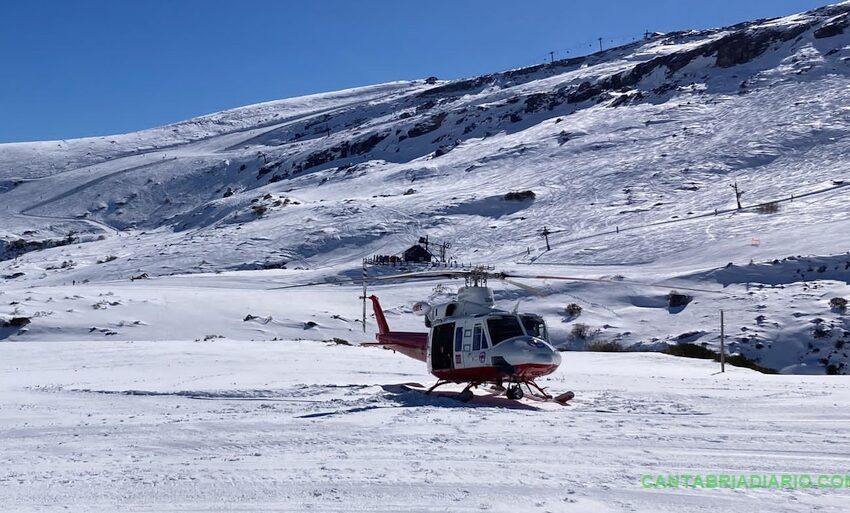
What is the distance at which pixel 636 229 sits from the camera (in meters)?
56.0

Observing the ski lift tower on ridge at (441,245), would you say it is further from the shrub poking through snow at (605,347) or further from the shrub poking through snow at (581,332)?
the shrub poking through snow at (605,347)

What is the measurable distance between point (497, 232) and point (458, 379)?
1843 inches

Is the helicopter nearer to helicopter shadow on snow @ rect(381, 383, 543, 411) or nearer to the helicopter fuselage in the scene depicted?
the helicopter fuselage

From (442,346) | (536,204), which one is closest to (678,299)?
(442,346)

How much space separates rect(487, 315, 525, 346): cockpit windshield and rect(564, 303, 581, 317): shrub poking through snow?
74.9 ft

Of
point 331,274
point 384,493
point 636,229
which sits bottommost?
point 384,493

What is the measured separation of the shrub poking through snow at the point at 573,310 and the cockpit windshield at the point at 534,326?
73.5ft

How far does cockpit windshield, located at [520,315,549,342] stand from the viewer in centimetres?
1617

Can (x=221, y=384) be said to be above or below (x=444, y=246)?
below

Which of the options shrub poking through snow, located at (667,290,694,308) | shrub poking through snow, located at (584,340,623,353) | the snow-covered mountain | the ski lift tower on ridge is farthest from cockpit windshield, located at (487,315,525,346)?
the ski lift tower on ridge

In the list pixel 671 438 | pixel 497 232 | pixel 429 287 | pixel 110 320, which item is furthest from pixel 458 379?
pixel 497 232

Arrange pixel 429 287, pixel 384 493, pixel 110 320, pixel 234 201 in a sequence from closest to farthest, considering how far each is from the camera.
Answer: pixel 384 493
pixel 110 320
pixel 429 287
pixel 234 201

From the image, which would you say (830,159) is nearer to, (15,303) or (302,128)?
(15,303)

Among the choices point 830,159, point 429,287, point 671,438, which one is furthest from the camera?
point 830,159
